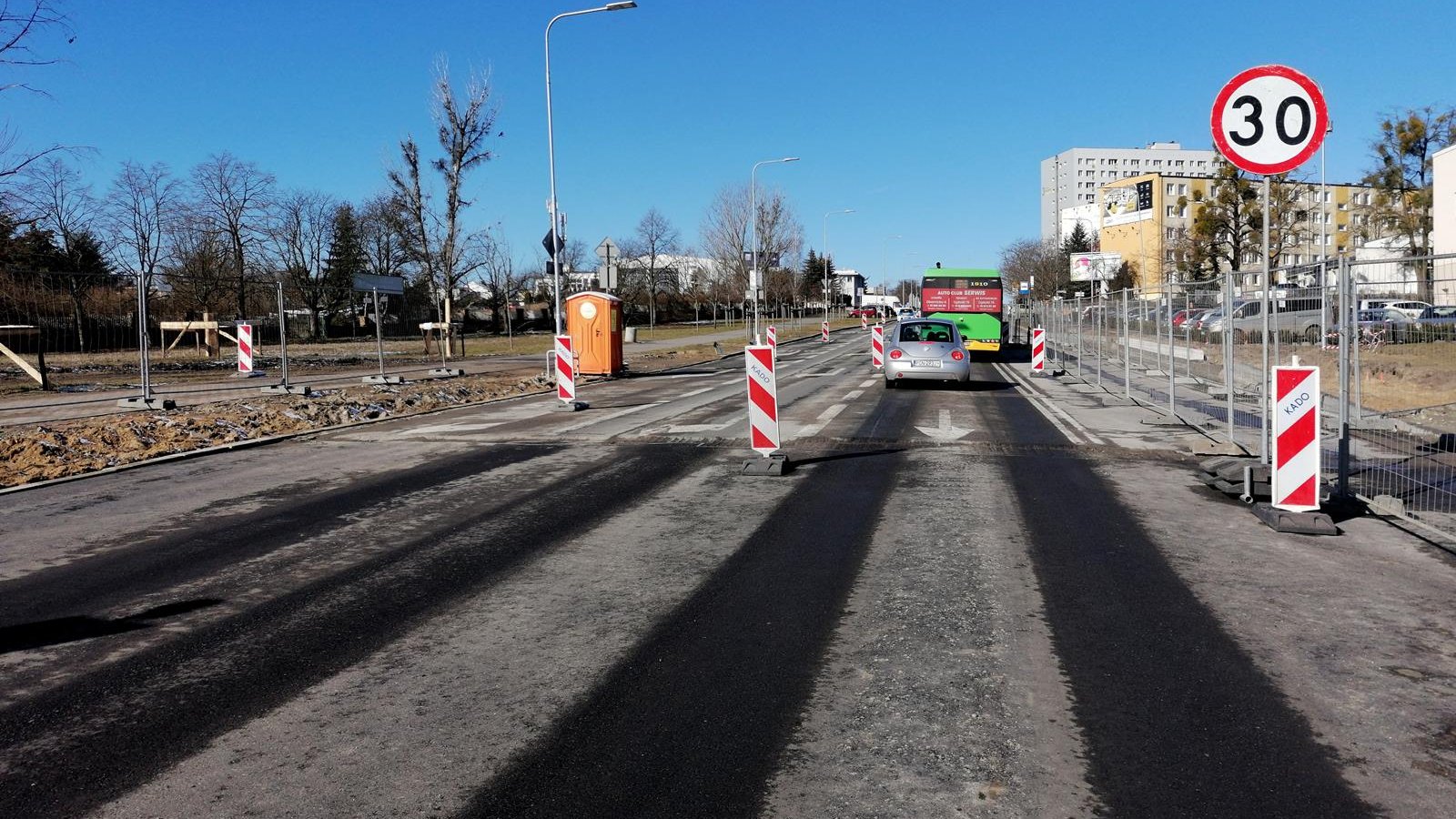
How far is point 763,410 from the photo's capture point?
10.8m

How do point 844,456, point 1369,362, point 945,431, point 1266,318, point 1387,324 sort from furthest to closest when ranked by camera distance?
point 945,431, point 844,456, point 1266,318, point 1369,362, point 1387,324

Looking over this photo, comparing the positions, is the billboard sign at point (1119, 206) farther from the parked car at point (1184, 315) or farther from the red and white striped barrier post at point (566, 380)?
the red and white striped barrier post at point (566, 380)

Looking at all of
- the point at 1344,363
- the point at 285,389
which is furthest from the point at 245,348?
the point at 1344,363

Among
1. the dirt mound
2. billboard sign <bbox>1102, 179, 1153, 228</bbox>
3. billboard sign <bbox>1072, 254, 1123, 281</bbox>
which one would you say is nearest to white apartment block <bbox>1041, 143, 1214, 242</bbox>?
billboard sign <bbox>1102, 179, 1153, 228</bbox>

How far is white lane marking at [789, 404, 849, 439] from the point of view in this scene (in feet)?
46.0

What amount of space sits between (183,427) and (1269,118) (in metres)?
13.7

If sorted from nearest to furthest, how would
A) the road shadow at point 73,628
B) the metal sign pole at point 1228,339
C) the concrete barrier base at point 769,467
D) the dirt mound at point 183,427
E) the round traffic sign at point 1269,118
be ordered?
1. the road shadow at point 73,628
2. the round traffic sign at point 1269,118
3. the concrete barrier base at point 769,467
4. the dirt mound at point 183,427
5. the metal sign pole at point 1228,339

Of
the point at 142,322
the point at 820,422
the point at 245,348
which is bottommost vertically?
the point at 820,422

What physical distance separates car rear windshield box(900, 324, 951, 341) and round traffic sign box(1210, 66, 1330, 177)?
13.4 meters

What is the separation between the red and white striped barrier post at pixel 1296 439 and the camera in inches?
296

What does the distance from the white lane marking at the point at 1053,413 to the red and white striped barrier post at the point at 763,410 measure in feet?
14.6

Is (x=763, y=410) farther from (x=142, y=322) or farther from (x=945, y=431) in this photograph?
(x=142, y=322)

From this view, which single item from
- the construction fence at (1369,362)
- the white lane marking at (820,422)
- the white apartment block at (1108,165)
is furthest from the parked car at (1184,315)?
the white apartment block at (1108,165)

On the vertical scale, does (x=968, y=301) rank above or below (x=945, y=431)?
above
